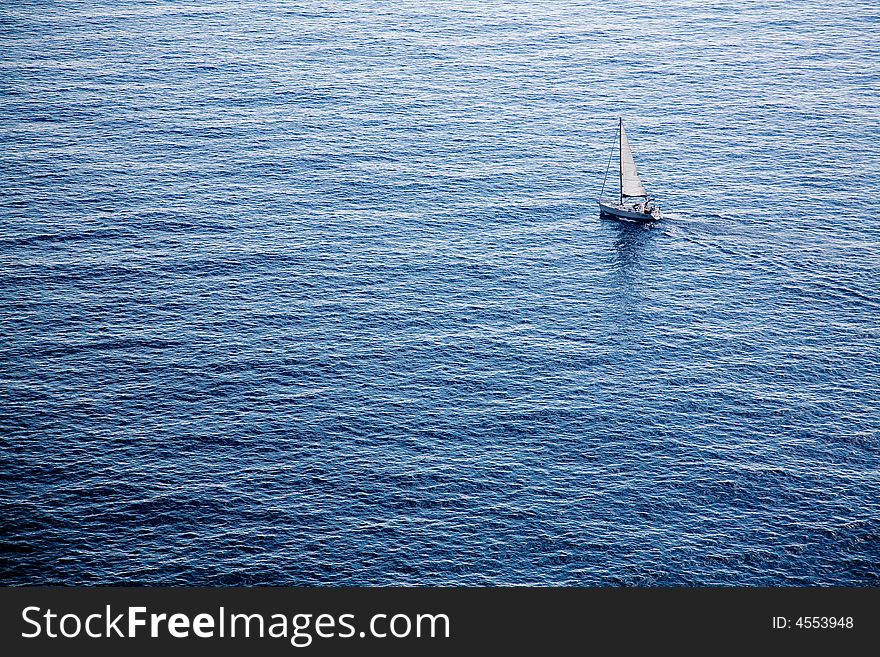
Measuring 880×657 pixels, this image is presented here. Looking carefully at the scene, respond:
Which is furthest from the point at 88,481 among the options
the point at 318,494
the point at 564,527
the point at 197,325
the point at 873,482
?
the point at 873,482

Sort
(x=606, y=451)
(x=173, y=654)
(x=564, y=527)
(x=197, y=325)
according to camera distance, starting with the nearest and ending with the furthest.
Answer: (x=173, y=654) → (x=564, y=527) → (x=606, y=451) → (x=197, y=325)

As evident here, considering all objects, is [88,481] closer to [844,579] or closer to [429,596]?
[429,596]

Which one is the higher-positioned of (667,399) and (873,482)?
(667,399)

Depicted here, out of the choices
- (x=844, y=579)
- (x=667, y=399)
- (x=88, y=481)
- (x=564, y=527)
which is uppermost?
(x=667, y=399)

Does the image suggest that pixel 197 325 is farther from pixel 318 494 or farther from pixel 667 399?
pixel 667 399

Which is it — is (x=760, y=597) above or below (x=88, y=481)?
below

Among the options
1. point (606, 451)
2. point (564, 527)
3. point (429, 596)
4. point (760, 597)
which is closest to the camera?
point (429, 596)

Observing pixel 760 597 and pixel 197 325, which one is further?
pixel 197 325

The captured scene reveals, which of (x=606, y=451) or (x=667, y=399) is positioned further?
(x=667, y=399)

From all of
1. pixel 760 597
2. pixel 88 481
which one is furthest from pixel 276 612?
pixel 88 481
